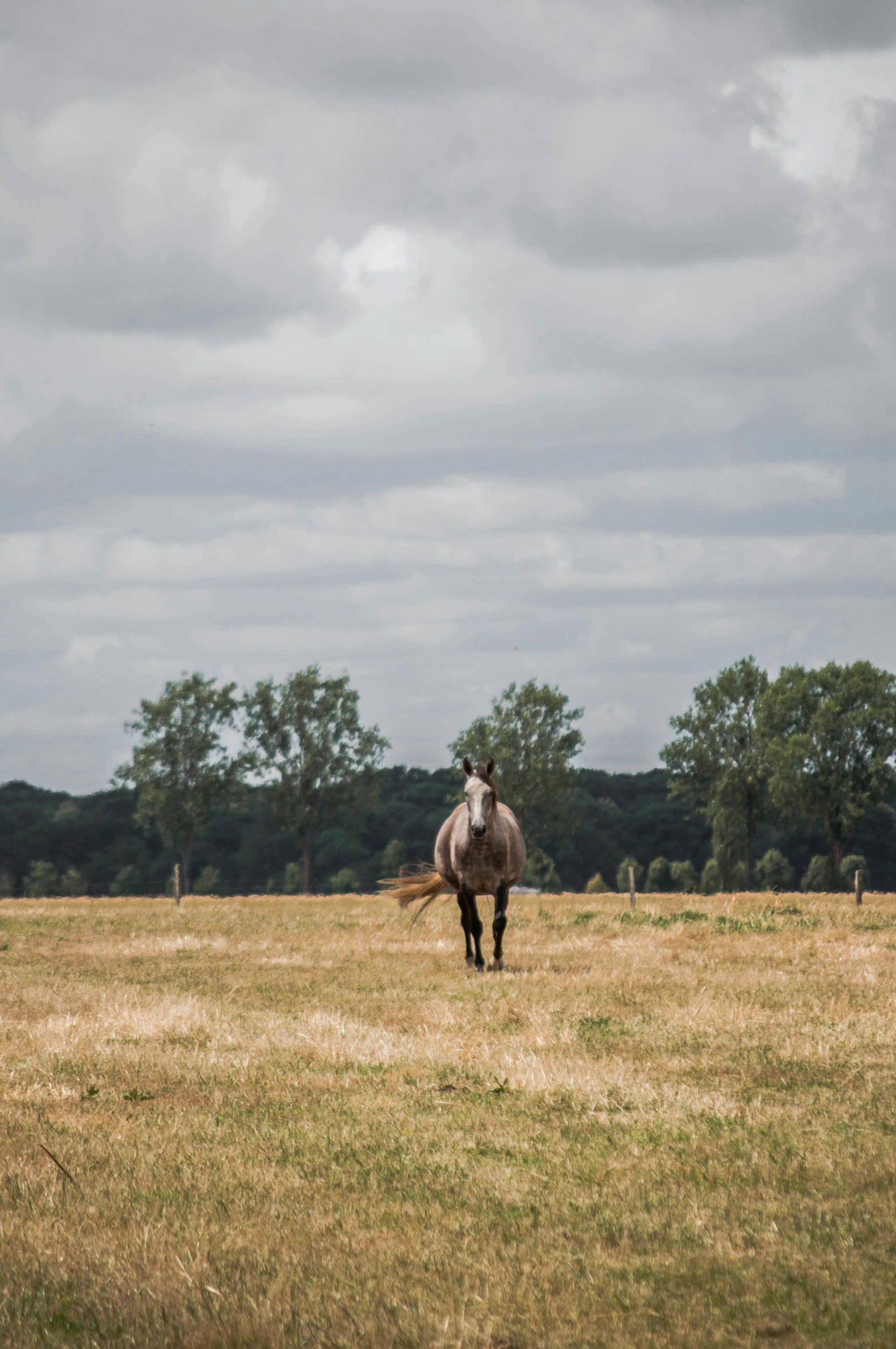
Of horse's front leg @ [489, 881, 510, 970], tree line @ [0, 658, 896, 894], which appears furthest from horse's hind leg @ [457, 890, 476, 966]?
tree line @ [0, 658, 896, 894]

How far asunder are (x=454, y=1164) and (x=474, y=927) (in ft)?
41.6

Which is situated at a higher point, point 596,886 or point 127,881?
point 596,886

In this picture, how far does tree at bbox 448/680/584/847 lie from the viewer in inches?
3428

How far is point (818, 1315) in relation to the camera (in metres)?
5.13

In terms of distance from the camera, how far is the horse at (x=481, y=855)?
62.4 ft

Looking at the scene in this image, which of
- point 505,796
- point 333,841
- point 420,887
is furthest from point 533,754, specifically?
point 420,887

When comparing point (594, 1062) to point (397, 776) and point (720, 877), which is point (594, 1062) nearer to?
point (720, 877)

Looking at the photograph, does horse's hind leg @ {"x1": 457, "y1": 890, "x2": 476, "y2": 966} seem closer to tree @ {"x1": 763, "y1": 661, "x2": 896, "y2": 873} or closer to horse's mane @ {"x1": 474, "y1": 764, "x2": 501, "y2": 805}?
horse's mane @ {"x1": 474, "y1": 764, "x2": 501, "y2": 805}

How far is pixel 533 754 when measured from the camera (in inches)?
3484

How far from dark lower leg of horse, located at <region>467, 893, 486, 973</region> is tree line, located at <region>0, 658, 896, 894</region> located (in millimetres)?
58577

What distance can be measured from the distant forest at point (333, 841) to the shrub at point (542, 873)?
6.20 metres

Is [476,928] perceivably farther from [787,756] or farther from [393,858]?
[393,858]

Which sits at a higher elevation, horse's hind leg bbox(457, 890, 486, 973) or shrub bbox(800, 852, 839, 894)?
horse's hind leg bbox(457, 890, 486, 973)

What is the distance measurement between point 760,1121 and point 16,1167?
5.14m
